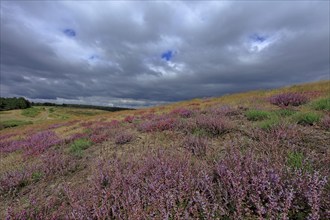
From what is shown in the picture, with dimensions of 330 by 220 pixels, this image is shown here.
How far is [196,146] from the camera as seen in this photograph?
4.36m

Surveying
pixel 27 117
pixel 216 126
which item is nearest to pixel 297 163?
pixel 216 126

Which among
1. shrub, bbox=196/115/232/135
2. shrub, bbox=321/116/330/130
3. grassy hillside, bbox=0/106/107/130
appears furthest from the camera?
grassy hillside, bbox=0/106/107/130

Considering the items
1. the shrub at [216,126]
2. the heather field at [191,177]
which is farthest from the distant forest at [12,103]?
the shrub at [216,126]

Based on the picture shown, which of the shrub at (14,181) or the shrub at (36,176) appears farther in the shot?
the shrub at (36,176)

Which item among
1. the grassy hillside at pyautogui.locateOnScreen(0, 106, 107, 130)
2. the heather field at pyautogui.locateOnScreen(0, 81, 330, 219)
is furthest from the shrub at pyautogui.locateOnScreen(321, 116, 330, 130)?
the grassy hillside at pyautogui.locateOnScreen(0, 106, 107, 130)

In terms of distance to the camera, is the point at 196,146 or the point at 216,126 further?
the point at 216,126

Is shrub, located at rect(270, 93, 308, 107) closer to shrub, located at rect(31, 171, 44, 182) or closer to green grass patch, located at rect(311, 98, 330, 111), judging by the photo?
green grass patch, located at rect(311, 98, 330, 111)

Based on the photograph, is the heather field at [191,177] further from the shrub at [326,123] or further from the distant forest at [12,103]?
the distant forest at [12,103]

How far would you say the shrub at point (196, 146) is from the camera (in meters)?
4.25

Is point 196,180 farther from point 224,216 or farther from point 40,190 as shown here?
point 40,190

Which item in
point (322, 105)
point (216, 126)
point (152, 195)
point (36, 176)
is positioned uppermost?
point (322, 105)

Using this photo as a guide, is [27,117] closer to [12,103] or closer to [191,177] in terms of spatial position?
[12,103]

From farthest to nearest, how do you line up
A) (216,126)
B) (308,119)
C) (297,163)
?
(216,126), (308,119), (297,163)

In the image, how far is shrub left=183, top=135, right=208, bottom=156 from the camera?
167 inches
